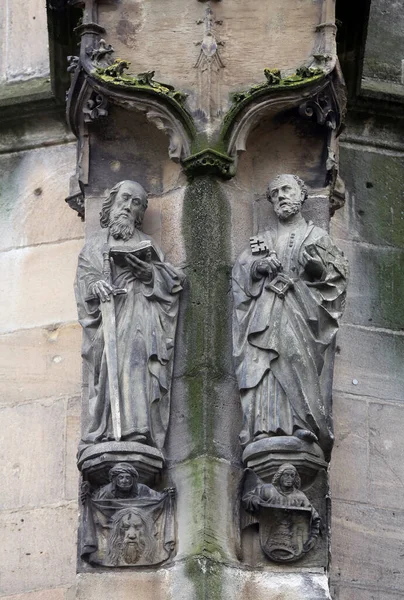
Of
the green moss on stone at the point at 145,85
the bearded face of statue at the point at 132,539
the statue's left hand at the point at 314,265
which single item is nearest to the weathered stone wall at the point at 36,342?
the bearded face of statue at the point at 132,539

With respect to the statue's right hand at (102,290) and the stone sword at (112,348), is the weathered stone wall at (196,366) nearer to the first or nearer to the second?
the stone sword at (112,348)

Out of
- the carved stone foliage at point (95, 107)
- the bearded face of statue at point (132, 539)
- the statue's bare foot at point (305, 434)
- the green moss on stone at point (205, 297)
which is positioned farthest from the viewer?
the carved stone foliage at point (95, 107)

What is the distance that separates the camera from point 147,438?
15.6 metres

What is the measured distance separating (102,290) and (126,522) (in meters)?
1.36

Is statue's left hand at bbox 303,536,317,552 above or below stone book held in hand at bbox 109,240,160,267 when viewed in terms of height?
below

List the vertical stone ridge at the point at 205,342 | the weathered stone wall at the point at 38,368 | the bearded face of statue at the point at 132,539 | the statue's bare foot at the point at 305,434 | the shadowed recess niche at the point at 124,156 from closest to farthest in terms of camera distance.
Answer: the vertical stone ridge at the point at 205,342
the bearded face of statue at the point at 132,539
the statue's bare foot at the point at 305,434
the shadowed recess niche at the point at 124,156
the weathered stone wall at the point at 38,368

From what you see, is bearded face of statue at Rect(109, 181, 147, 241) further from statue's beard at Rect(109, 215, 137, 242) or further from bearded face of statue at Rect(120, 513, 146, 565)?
bearded face of statue at Rect(120, 513, 146, 565)

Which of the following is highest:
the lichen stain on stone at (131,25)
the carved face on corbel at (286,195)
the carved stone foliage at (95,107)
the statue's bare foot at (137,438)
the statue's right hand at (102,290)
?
the lichen stain on stone at (131,25)

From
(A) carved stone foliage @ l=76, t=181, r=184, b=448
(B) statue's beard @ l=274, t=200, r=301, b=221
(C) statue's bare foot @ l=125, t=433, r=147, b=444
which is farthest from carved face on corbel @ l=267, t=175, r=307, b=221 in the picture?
(C) statue's bare foot @ l=125, t=433, r=147, b=444

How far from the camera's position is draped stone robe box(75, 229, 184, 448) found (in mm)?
15688

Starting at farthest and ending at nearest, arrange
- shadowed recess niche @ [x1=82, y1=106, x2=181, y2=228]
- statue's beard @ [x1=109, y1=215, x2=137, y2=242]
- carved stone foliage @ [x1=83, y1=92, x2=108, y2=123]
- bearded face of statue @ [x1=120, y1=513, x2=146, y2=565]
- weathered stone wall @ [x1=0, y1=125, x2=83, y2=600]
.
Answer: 1. weathered stone wall @ [x1=0, y1=125, x2=83, y2=600]
2. shadowed recess niche @ [x1=82, y1=106, x2=181, y2=228]
3. carved stone foliage @ [x1=83, y1=92, x2=108, y2=123]
4. statue's beard @ [x1=109, y1=215, x2=137, y2=242]
5. bearded face of statue @ [x1=120, y1=513, x2=146, y2=565]

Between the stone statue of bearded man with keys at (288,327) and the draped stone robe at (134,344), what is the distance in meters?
0.41

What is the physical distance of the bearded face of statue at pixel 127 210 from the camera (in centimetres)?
1627

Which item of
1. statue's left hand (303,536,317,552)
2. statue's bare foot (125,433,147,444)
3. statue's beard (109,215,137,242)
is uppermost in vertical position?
statue's beard (109,215,137,242)
